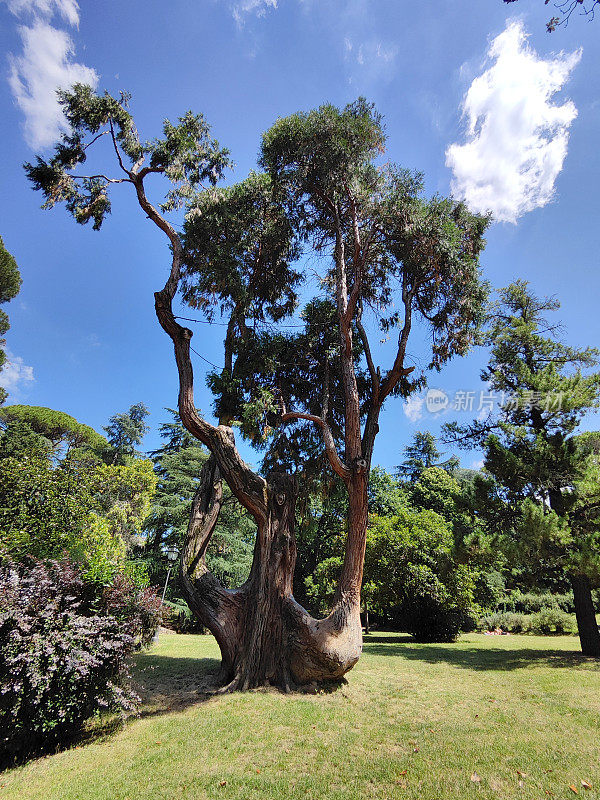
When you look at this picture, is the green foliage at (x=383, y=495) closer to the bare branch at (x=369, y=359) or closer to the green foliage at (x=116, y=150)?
the bare branch at (x=369, y=359)

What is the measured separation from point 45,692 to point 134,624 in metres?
1.15

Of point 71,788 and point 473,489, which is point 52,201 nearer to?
point 71,788

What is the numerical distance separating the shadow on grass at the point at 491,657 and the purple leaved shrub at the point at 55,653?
28.4ft

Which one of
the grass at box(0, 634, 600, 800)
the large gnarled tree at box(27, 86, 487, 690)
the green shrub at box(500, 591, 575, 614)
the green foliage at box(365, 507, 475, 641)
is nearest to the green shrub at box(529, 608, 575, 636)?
the green shrub at box(500, 591, 575, 614)

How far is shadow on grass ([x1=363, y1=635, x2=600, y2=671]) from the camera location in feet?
32.2

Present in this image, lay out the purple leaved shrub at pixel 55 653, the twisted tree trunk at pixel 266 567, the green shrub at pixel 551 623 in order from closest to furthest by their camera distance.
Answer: the purple leaved shrub at pixel 55 653, the twisted tree trunk at pixel 266 567, the green shrub at pixel 551 623

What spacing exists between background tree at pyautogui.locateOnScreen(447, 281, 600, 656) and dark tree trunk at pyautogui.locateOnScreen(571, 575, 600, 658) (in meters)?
0.02

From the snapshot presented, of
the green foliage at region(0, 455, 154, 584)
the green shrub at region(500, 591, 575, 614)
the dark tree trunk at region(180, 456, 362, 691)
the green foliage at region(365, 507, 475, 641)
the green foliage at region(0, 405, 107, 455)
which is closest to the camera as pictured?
the green foliage at region(0, 455, 154, 584)

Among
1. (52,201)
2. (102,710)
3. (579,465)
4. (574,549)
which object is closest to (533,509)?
(574,549)

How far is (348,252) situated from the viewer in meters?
11.3

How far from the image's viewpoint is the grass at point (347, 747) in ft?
12.3

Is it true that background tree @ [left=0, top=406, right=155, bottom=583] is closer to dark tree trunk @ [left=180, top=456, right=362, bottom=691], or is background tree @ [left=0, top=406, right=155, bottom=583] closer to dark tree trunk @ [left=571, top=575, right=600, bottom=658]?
dark tree trunk @ [left=180, top=456, right=362, bottom=691]

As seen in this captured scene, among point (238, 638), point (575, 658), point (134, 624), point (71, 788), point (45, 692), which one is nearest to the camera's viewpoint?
point (71, 788)

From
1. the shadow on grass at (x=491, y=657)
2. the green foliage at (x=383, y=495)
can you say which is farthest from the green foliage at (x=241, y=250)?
the green foliage at (x=383, y=495)
